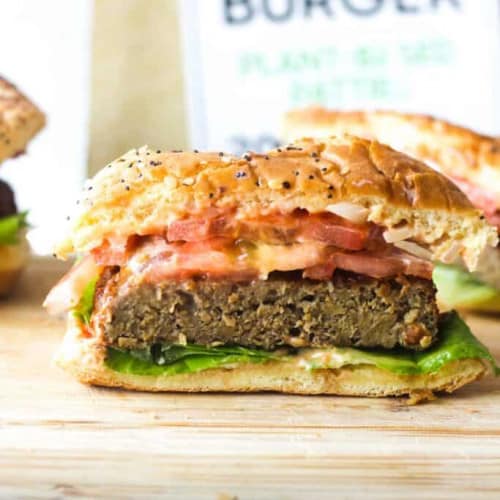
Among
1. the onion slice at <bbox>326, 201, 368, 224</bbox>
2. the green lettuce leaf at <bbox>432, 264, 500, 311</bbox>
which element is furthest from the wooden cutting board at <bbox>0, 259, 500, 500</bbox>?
the green lettuce leaf at <bbox>432, 264, 500, 311</bbox>

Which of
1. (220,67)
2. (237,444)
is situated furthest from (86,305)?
(220,67)

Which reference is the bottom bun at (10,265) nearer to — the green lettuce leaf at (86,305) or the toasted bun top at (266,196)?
the green lettuce leaf at (86,305)

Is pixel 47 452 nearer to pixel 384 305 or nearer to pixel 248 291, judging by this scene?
pixel 248 291

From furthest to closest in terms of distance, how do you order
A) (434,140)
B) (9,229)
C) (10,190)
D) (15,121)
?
(434,140)
(10,190)
(15,121)
(9,229)

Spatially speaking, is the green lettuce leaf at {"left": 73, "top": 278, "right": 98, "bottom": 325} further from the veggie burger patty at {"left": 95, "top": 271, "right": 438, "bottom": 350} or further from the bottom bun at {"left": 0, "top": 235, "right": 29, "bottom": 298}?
the bottom bun at {"left": 0, "top": 235, "right": 29, "bottom": 298}

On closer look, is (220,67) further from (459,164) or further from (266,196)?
(266,196)

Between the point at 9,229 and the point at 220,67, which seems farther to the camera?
the point at 220,67
